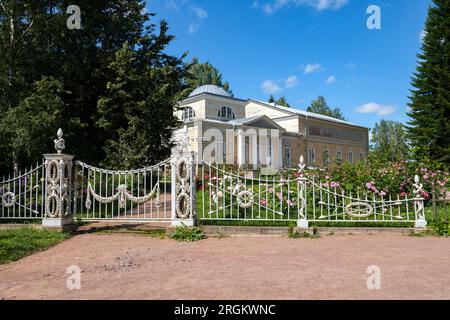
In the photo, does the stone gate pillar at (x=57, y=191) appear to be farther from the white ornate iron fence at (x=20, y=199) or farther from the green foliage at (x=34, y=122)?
the green foliage at (x=34, y=122)

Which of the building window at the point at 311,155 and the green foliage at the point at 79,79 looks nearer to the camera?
the green foliage at the point at 79,79

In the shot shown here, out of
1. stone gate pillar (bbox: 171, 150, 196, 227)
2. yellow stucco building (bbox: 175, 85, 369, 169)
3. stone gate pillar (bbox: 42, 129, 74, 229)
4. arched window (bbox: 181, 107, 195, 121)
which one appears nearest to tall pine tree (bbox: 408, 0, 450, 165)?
yellow stucco building (bbox: 175, 85, 369, 169)

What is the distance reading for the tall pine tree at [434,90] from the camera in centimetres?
2733

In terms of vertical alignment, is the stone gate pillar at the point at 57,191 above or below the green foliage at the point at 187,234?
above

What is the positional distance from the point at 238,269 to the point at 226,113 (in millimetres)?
27061

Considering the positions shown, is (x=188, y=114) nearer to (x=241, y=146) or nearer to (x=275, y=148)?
(x=241, y=146)

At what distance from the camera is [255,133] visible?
28.0 metres

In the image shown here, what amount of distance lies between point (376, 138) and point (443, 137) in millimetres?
47939

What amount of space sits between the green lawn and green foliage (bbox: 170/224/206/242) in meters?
2.48

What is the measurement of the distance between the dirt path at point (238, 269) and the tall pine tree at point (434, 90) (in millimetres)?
24083

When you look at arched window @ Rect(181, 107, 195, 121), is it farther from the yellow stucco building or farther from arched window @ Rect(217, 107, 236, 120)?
arched window @ Rect(217, 107, 236, 120)

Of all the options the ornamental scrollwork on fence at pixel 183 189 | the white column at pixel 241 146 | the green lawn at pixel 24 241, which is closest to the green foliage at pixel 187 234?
the ornamental scrollwork on fence at pixel 183 189

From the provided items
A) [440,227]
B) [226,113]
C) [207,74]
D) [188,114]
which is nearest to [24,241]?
[440,227]

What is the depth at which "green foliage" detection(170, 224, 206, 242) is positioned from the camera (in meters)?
7.28
